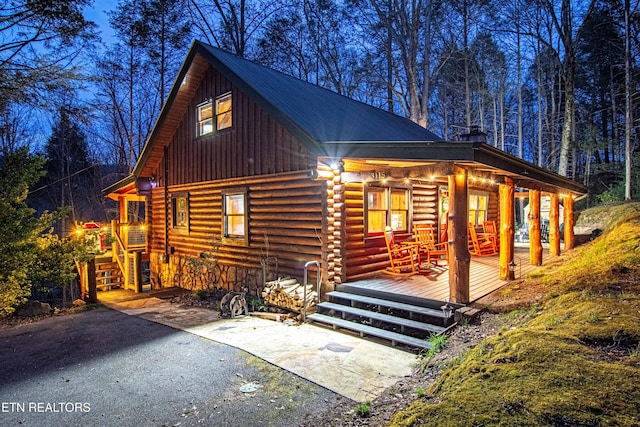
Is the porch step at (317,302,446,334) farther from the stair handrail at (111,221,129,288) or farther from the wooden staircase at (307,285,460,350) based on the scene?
the stair handrail at (111,221,129,288)

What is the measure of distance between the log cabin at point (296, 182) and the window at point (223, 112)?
0.04 metres

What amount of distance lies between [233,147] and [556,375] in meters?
8.53

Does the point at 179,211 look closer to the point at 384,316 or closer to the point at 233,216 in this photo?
the point at 233,216

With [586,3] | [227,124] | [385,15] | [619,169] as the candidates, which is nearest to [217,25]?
[385,15]

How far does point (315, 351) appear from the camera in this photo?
534cm

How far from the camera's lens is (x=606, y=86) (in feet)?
76.4

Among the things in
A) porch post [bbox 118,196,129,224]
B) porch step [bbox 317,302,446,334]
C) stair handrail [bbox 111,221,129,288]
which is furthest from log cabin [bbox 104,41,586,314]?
porch post [bbox 118,196,129,224]

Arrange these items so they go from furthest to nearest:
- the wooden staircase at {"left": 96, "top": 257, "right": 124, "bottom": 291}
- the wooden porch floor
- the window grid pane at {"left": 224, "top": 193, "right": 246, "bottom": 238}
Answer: the wooden staircase at {"left": 96, "top": 257, "right": 124, "bottom": 291} < the window grid pane at {"left": 224, "top": 193, "right": 246, "bottom": 238} < the wooden porch floor

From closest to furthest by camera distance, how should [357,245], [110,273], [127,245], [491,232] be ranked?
[357,245] < [491,232] < [127,245] < [110,273]

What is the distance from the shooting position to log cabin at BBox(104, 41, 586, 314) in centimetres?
644

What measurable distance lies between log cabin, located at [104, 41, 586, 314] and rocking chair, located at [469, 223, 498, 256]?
1050mm

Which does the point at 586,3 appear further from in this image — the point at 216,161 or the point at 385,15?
the point at 216,161

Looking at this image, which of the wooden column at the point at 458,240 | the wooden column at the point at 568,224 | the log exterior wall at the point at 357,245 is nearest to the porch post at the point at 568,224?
the wooden column at the point at 568,224

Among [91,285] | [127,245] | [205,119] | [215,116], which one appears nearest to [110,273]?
[127,245]
